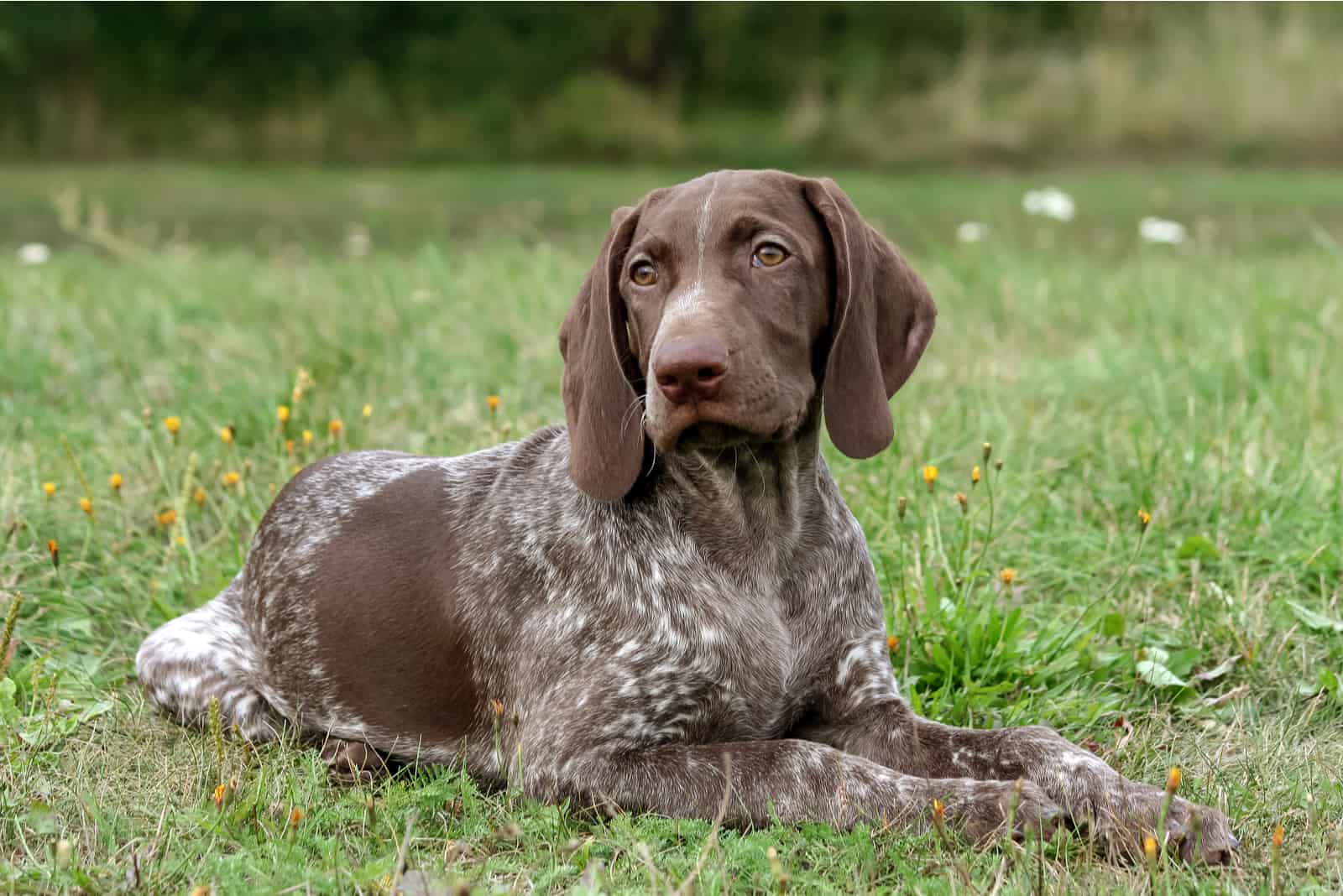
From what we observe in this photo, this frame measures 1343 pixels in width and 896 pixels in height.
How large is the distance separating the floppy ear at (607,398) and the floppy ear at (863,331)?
1.49ft

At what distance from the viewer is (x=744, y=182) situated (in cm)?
362

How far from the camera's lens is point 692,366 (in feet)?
10.5

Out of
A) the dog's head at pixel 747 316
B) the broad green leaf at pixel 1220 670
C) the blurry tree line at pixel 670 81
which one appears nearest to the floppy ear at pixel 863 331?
the dog's head at pixel 747 316

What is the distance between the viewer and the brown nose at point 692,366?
320cm

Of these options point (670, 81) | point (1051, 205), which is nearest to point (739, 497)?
point (1051, 205)

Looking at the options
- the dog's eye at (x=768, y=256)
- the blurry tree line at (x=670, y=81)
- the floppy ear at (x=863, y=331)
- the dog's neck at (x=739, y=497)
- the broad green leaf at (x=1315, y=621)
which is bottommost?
the blurry tree line at (x=670, y=81)

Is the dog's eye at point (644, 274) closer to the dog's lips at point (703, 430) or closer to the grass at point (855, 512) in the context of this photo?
the dog's lips at point (703, 430)

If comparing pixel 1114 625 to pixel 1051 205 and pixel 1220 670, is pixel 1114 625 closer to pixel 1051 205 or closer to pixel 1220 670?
pixel 1220 670

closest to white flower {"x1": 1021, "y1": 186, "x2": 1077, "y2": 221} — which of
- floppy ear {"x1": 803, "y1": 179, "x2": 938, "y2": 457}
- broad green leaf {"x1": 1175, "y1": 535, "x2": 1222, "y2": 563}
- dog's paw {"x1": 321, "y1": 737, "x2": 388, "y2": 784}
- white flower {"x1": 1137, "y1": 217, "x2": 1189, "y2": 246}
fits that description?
white flower {"x1": 1137, "y1": 217, "x2": 1189, "y2": 246}

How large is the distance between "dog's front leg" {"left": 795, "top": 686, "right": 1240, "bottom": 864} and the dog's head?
2.17ft

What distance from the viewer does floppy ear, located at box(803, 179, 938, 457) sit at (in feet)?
11.7

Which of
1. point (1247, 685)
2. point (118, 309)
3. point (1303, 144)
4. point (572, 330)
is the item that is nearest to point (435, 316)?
point (118, 309)

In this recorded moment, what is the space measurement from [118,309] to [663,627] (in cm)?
510

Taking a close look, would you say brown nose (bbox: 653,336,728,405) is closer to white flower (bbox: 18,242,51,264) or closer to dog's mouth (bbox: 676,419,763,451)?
dog's mouth (bbox: 676,419,763,451)
